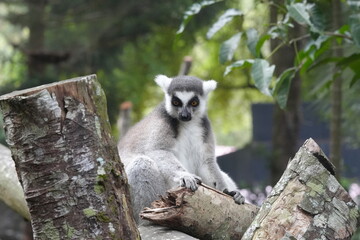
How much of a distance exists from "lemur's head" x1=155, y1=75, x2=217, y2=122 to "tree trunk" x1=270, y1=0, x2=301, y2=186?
286 cm

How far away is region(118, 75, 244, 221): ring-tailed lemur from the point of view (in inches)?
169

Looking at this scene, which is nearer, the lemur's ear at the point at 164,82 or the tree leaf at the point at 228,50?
the tree leaf at the point at 228,50

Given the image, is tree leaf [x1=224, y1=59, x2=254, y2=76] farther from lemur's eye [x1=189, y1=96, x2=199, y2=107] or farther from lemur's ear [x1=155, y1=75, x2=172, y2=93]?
lemur's ear [x1=155, y1=75, x2=172, y2=93]

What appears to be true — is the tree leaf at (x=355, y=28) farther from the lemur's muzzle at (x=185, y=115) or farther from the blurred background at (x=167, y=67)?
the blurred background at (x=167, y=67)

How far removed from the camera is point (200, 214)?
3.41 meters

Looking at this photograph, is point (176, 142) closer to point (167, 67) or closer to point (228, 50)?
point (228, 50)

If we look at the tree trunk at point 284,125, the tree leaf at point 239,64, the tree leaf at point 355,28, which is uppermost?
the tree leaf at point 355,28

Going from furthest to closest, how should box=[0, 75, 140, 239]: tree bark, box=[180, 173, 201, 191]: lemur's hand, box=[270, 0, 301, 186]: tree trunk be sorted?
box=[270, 0, 301, 186]: tree trunk, box=[180, 173, 201, 191]: lemur's hand, box=[0, 75, 140, 239]: tree bark

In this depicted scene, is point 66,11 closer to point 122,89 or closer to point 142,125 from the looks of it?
point 122,89

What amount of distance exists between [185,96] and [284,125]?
3.41 m

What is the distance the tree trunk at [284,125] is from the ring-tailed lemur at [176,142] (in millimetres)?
2880

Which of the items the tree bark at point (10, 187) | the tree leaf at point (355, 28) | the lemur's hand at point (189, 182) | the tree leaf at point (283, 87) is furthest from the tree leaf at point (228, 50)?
the tree bark at point (10, 187)

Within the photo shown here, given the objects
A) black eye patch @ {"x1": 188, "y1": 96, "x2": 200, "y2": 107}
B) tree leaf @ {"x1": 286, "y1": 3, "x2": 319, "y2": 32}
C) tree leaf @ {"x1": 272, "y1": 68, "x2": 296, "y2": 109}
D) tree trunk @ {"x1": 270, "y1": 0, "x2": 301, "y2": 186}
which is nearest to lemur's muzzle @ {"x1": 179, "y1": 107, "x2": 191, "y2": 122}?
black eye patch @ {"x1": 188, "y1": 96, "x2": 200, "y2": 107}

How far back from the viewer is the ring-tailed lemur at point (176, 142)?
429cm
